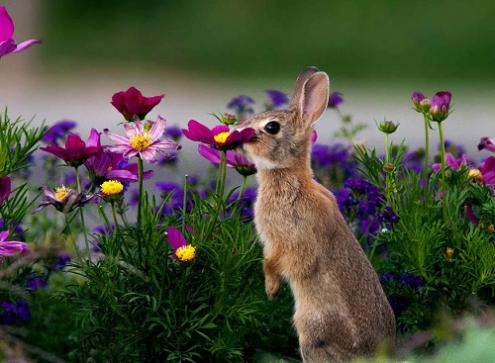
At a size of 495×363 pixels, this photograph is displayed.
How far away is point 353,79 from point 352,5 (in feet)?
7.29

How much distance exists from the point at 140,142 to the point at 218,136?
0.28 m

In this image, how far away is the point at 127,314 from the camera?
416 cm

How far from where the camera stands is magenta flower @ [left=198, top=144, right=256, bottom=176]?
4342 millimetres

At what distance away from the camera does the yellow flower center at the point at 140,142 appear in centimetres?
406

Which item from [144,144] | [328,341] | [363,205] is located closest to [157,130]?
[144,144]

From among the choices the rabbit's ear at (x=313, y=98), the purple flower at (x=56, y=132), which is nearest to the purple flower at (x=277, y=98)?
the purple flower at (x=56, y=132)

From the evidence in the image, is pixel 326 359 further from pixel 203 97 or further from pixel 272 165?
pixel 203 97

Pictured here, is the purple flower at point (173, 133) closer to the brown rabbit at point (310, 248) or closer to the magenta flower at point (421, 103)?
the brown rabbit at point (310, 248)

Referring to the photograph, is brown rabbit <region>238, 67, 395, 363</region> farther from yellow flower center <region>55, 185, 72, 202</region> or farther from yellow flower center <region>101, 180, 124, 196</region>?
yellow flower center <region>55, 185, 72, 202</region>

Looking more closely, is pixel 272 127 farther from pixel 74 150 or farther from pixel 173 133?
pixel 173 133

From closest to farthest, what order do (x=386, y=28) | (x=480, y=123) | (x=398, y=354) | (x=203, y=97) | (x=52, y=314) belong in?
(x=398, y=354)
(x=52, y=314)
(x=480, y=123)
(x=203, y=97)
(x=386, y=28)

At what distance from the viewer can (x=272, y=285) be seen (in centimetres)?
425

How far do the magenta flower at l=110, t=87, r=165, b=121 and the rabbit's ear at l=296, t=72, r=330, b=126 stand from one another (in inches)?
23.4

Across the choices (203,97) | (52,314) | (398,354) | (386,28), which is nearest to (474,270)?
(398,354)
